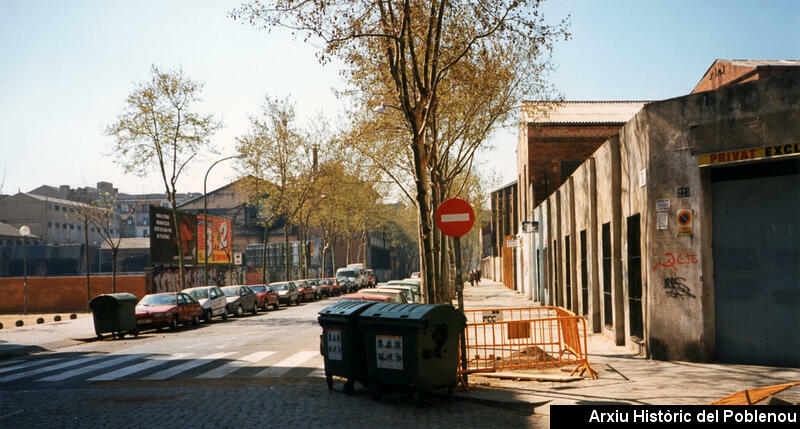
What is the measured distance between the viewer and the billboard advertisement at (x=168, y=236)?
37.7 meters

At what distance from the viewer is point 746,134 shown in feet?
37.0

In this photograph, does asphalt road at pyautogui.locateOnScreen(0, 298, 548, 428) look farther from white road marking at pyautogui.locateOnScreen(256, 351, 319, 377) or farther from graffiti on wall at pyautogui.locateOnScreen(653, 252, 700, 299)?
graffiti on wall at pyautogui.locateOnScreen(653, 252, 700, 299)

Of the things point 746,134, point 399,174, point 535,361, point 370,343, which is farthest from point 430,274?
point 399,174

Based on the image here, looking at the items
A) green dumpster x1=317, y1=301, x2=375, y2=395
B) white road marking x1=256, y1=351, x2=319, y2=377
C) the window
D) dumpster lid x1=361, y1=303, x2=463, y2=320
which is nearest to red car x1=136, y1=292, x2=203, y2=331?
white road marking x1=256, y1=351, x2=319, y2=377

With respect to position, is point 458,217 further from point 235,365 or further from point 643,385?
point 235,365

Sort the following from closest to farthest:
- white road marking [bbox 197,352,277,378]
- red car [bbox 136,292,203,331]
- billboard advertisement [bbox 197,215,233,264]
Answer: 1. white road marking [bbox 197,352,277,378]
2. red car [bbox 136,292,203,331]
3. billboard advertisement [bbox 197,215,233,264]

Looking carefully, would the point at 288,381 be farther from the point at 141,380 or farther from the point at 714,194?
the point at 714,194

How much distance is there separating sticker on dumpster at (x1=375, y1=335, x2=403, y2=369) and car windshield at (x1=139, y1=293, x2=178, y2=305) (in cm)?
1659

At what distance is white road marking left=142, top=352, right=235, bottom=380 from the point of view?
12.2 metres

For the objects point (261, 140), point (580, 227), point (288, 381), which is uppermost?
point (261, 140)

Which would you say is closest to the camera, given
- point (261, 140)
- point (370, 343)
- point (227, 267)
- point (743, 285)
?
point (370, 343)

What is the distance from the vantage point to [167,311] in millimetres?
23344

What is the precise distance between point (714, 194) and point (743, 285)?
5.34ft

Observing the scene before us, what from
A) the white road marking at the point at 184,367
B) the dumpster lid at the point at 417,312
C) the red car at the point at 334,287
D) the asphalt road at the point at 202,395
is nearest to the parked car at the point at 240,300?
the asphalt road at the point at 202,395
